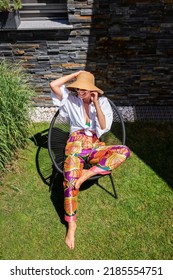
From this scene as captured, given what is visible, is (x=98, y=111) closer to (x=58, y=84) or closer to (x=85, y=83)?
(x=85, y=83)

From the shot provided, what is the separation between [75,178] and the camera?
3.35 metres

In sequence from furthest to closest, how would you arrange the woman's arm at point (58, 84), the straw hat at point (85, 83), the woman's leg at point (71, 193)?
the woman's arm at point (58, 84) < the woman's leg at point (71, 193) < the straw hat at point (85, 83)

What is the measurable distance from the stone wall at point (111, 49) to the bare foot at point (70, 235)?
2342 millimetres

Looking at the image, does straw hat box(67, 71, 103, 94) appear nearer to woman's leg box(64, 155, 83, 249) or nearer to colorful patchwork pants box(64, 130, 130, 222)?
colorful patchwork pants box(64, 130, 130, 222)

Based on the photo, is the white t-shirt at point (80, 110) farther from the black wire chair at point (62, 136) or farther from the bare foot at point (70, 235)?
the bare foot at point (70, 235)

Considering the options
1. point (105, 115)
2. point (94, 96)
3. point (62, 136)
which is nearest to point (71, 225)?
point (62, 136)

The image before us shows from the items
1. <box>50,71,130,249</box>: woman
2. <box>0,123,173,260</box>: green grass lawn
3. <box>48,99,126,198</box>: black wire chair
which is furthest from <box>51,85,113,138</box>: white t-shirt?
<box>0,123,173,260</box>: green grass lawn

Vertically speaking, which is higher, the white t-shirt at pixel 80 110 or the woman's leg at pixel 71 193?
the white t-shirt at pixel 80 110

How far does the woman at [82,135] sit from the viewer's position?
333 centimetres

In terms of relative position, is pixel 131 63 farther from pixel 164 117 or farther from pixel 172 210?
pixel 172 210

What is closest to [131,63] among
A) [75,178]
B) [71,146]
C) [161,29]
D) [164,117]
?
[161,29]

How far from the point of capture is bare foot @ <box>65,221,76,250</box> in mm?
3373

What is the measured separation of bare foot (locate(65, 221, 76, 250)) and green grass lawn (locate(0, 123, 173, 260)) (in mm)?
63

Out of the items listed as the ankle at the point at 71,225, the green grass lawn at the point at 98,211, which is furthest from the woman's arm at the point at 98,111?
the ankle at the point at 71,225
